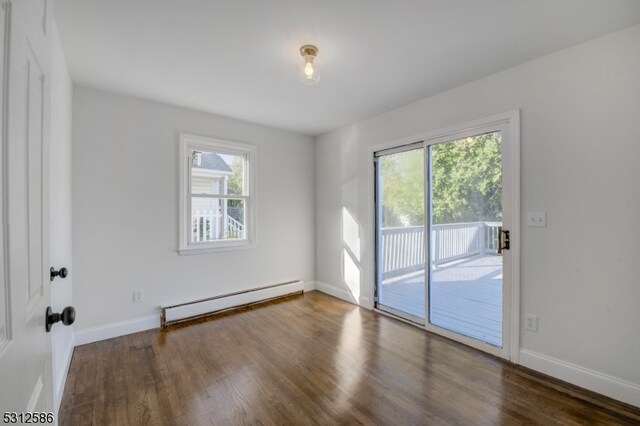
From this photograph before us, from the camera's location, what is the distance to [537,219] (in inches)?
90.8

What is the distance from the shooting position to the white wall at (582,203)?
1.93 metres

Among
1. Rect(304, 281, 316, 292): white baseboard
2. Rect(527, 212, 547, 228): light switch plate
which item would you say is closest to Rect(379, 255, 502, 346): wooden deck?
Rect(527, 212, 547, 228): light switch plate

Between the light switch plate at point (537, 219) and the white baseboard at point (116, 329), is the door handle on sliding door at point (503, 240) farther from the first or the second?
the white baseboard at point (116, 329)

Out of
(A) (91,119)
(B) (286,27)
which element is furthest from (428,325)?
(A) (91,119)

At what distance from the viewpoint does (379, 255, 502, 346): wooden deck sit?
103 inches

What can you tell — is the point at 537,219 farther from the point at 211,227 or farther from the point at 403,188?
the point at 211,227

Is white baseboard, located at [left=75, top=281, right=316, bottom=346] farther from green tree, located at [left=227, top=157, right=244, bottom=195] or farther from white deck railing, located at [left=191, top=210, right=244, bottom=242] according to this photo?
green tree, located at [left=227, top=157, right=244, bottom=195]

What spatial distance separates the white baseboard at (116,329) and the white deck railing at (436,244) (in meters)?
2.75

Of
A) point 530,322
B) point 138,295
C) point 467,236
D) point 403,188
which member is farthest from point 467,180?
point 138,295

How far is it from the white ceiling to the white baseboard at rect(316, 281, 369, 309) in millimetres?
2538

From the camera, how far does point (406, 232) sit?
3396 millimetres

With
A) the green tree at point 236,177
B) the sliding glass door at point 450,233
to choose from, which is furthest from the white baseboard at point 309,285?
the green tree at point 236,177

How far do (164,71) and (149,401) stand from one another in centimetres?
258

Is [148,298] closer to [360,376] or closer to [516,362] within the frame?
[360,376]
